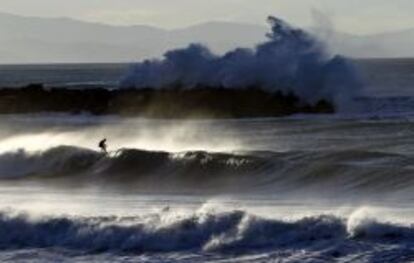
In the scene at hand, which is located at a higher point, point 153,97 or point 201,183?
point 153,97

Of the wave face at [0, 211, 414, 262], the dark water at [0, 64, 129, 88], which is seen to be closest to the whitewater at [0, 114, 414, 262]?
the wave face at [0, 211, 414, 262]

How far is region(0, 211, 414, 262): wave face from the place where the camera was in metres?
14.2

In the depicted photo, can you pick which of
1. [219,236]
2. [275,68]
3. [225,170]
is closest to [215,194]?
[225,170]

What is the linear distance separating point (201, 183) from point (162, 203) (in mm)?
4151

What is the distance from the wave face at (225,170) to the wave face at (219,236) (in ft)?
16.3

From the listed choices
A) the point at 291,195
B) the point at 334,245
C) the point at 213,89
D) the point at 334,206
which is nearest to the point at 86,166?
the point at 291,195

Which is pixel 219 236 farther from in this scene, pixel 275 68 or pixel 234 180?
pixel 275 68

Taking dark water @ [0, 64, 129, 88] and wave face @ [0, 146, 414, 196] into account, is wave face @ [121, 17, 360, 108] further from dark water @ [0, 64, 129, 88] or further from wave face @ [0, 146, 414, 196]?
dark water @ [0, 64, 129, 88]

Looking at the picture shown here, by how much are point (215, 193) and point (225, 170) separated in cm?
294

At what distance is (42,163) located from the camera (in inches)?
1123

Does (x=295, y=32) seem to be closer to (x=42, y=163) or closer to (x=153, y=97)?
(x=153, y=97)

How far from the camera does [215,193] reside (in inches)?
853

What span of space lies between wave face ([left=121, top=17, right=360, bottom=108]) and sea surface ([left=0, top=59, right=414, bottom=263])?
198 inches

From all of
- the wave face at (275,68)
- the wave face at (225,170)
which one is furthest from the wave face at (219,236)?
the wave face at (275,68)
